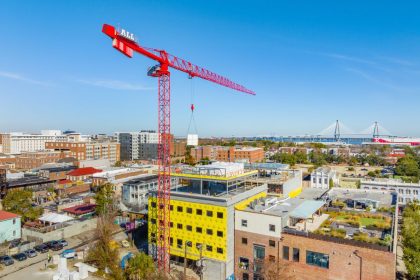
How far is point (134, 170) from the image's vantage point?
71312mm

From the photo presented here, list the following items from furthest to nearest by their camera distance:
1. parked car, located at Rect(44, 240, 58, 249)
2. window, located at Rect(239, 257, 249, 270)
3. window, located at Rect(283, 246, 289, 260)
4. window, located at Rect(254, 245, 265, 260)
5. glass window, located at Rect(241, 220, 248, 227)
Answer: parked car, located at Rect(44, 240, 58, 249) → glass window, located at Rect(241, 220, 248, 227) → window, located at Rect(239, 257, 249, 270) → window, located at Rect(254, 245, 265, 260) → window, located at Rect(283, 246, 289, 260)

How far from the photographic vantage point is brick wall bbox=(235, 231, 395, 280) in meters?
22.4

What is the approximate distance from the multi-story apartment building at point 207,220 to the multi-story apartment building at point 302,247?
1318mm

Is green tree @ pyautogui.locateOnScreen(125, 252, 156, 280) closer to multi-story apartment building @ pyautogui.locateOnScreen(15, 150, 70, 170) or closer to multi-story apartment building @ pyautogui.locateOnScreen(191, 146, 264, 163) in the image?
multi-story apartment building @ pyautogui.locateOnScreen(15, 150, 70, 170)

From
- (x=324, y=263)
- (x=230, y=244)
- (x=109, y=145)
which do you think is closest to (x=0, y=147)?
(x=109, y=145)

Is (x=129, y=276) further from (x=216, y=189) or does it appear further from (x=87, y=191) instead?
(x=87, y=191)

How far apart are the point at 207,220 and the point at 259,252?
5.60 metres

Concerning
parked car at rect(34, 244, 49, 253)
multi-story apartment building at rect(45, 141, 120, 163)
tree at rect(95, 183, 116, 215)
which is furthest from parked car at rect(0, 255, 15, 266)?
multi-story apartment building at rect(45, 141, 120, 163)

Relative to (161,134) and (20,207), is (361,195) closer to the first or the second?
(161,134)

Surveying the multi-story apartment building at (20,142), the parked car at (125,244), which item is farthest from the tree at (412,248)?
the multi-story apartment building at (20,142)

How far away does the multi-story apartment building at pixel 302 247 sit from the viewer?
2302 cm

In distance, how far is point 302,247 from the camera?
25.6m

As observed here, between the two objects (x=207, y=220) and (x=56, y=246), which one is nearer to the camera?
(x=207, y=220)


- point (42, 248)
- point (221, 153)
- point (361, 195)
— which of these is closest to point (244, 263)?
point (361, 195)
